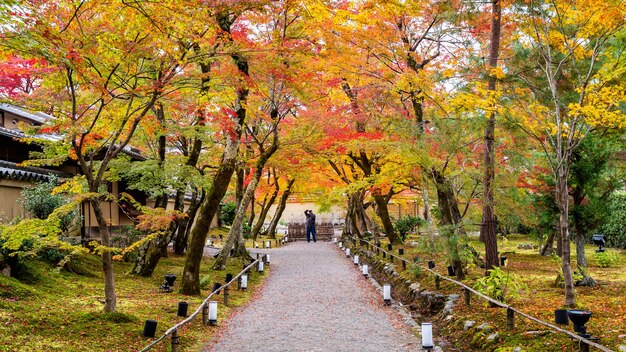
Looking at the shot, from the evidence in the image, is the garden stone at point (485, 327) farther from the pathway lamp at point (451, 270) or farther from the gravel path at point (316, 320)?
the pathway lamp at point (451, 270)

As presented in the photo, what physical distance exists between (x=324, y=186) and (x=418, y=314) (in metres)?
20.9

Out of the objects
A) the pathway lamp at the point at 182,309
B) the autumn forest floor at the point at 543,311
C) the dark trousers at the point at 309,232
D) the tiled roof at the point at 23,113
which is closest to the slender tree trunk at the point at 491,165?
the autumn forest floor at the point at 543,311

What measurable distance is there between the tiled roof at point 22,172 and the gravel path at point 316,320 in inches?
268

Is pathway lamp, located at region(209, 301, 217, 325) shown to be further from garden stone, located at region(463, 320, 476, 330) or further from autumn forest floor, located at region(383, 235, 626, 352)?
garden stone, located at region(463, 320, 476, 330)

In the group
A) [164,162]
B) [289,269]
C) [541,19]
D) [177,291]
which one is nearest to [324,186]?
[289,269]

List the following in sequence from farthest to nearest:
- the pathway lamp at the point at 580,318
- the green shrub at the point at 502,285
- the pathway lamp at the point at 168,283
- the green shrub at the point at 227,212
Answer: the green shrub at the point at 227,212, the pathway lamp at the point at 168,283, the green shrub at the point at 502,285, the pathway lamp at the point at 580,318

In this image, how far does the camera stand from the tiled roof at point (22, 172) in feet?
41.6

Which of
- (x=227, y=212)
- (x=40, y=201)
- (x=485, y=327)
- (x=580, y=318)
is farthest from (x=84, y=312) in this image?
(x=227, y=212)

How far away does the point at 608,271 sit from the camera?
1379cm

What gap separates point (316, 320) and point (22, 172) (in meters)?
8.75

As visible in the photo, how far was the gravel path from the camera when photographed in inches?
334

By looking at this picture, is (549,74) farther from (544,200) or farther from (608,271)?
(608,271)

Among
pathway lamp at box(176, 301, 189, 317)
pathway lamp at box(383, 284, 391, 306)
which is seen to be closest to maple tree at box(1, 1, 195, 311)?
pathway lamp at box(176, 301, 189, 317)

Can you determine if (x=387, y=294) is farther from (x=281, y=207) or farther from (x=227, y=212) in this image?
(x=227, y=212)
